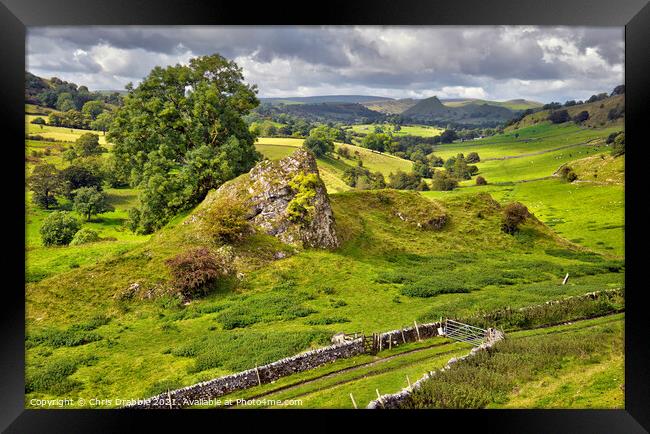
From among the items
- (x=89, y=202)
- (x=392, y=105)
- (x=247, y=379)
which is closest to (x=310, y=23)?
(x=392, y=105)

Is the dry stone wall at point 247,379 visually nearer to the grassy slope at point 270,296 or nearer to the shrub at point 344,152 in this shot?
the grassy slope at point 270,296

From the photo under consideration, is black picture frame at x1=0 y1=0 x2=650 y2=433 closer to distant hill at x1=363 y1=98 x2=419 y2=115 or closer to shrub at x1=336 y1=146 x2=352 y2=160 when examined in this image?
distant hill at x1=363 y1=98 x2=419 y2=115

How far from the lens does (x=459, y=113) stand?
14734 millimetres

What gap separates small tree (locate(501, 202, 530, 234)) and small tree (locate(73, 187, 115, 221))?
12989 millimetres

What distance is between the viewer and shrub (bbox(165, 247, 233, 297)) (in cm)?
1165

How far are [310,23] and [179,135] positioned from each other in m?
7.53

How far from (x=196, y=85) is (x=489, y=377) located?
11889 millimetres

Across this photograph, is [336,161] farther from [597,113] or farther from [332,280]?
[597,113]

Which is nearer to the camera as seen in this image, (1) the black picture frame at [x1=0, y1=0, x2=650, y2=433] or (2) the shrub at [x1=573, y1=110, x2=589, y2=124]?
(1) the black picture frame at [x1=0, y1=0, x2=650, y2=433]

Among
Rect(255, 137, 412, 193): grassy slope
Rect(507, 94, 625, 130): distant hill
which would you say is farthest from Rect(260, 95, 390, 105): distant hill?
Rect(507, 94, 625, 130): distant hill

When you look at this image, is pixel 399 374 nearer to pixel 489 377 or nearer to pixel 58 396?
pixel 489 377

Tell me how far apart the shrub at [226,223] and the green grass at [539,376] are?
702cm

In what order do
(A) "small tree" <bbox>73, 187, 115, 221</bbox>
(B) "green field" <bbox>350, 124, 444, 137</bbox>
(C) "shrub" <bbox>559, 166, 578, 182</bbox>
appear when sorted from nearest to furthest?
(A) "small tree" <bbox>73, 187, 115, 221</bbox> < (C) "shrub" <bbox>559, 166, 578, 182</bbox> < (B) "green field" <bbox>350, 124, 444, 137</bbox>

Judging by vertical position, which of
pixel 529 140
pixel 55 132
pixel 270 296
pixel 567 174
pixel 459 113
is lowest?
pixel 270 296
